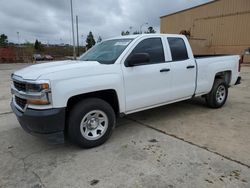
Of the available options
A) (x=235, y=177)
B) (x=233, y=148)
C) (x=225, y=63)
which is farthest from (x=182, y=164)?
(x=225, y=63)

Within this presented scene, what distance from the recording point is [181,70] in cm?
515

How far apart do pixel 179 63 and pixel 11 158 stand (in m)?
3.64

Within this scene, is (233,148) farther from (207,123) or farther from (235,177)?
(207,123)

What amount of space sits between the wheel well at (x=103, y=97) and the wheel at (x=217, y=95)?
2930 millimetres

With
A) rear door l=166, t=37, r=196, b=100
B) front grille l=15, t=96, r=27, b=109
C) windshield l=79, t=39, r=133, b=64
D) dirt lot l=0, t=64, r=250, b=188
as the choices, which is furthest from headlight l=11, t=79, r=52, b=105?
rear door l=166, t=37, r=196, b=100

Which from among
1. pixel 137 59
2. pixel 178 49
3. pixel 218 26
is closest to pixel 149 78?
pixel 137 59

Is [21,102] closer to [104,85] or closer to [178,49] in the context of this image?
[104,85]

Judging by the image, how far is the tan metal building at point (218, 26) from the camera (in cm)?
2242

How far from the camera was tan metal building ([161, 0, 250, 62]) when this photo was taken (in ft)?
73.6

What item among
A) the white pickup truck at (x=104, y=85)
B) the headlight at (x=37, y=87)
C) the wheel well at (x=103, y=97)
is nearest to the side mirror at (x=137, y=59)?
the white pickup truck at (x=104, y=85)

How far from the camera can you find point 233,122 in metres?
5.17

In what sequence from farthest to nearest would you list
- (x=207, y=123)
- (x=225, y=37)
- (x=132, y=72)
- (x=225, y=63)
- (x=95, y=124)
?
(x=225, y=37), (x=225, y=63), (x=207, y=123), (x=132, y=72), (x=95, y=124)

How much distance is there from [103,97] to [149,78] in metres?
0.97

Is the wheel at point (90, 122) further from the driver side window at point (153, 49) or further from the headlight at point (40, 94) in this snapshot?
the driver side window at point (153, 49)
